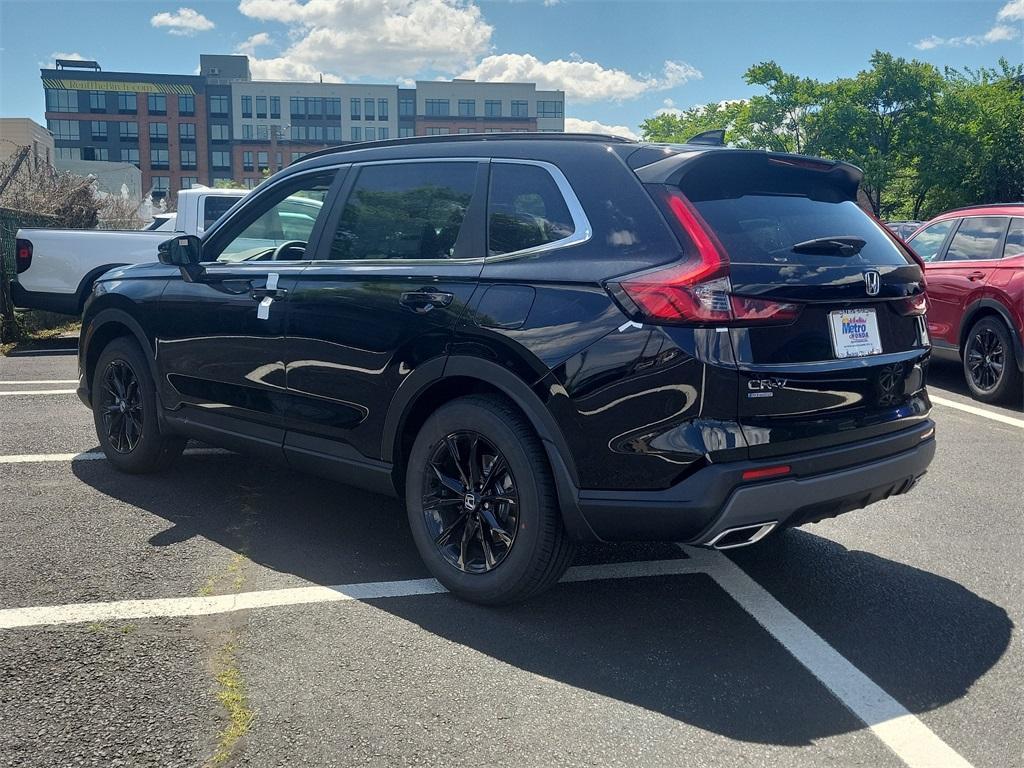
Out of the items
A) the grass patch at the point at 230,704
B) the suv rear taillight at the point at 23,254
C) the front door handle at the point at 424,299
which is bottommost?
the grass patch at the point at 230,704

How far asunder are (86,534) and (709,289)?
3.28 meters

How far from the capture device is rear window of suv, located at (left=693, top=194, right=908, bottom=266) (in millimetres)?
3367

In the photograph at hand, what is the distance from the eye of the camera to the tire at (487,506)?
11.6 feet

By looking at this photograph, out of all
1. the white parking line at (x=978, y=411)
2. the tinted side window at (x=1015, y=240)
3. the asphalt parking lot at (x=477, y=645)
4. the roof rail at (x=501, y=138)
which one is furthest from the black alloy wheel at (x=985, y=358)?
the roof rail at (x=501, y=138)

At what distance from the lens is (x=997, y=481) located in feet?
19.5

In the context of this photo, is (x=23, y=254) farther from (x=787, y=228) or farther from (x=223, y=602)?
(x=787, y=228)

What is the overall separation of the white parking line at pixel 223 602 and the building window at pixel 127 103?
4642 inches

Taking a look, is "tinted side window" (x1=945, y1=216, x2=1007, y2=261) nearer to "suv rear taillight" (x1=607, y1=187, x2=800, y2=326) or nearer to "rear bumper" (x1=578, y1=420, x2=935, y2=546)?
"rear bumper" (x1=578, y1=420, x2=935, y2=546)

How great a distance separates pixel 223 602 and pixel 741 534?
205 centimetres

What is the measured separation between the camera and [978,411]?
329 inches

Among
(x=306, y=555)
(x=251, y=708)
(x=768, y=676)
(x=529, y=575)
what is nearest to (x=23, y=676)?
(x=251, y=708)

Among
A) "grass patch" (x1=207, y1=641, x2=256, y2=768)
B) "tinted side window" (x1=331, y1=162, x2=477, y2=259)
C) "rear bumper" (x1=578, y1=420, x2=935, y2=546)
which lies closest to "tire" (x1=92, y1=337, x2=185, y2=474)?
"tinted side window" (x1=331, y1=162, x2=477, y2=259)

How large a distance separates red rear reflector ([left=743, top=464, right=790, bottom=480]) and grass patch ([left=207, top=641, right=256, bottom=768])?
5.77ft

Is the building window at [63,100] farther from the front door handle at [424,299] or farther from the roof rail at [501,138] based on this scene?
the front door handle at [424,299]
